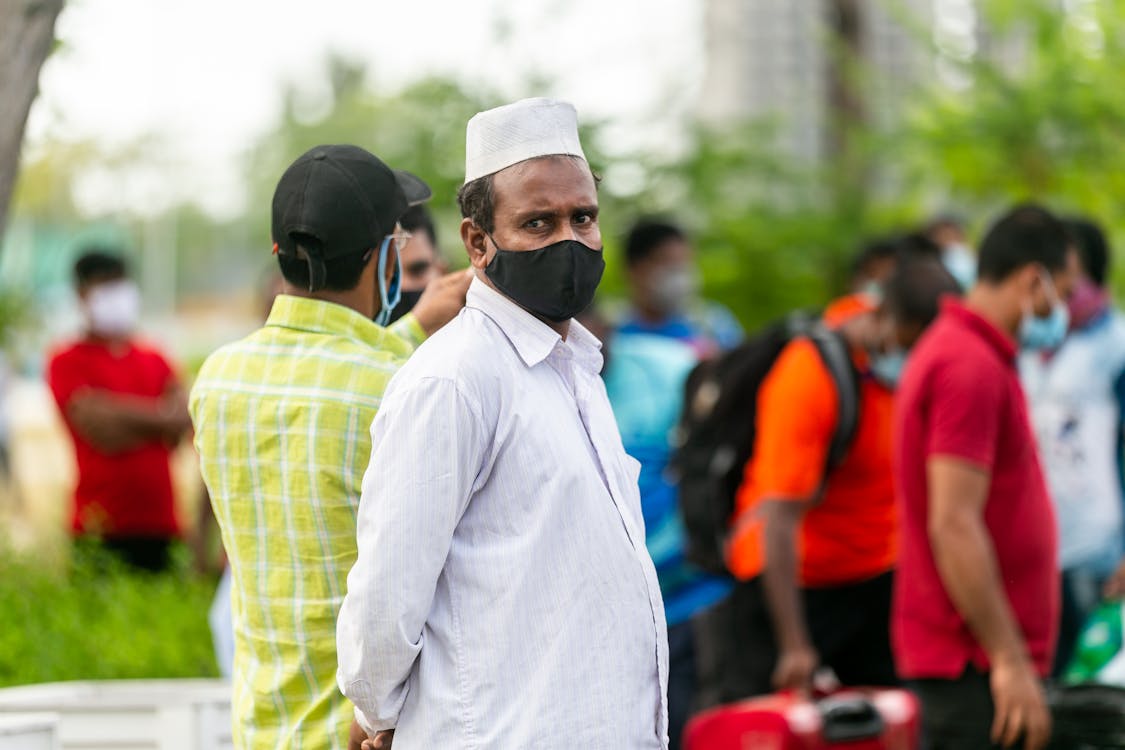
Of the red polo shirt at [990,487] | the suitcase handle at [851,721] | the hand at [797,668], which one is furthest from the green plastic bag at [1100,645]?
the hand at [797,668]

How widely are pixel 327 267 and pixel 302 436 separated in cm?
34

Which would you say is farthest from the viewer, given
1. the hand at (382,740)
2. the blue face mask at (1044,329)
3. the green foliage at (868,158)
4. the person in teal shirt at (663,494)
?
the green foliage at (868,158)

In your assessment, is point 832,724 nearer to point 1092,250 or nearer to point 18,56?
point 1092,250

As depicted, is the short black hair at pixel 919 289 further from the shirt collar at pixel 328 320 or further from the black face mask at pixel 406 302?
the shirt collar at pixel 328 320

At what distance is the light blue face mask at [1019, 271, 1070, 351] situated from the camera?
551 cm

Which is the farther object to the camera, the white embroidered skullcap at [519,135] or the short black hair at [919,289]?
the short black hair at [919,289]

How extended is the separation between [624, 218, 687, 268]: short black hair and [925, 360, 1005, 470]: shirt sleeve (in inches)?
137

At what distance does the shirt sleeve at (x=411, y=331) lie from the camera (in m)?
3.67

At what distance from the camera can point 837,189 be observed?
15.3m

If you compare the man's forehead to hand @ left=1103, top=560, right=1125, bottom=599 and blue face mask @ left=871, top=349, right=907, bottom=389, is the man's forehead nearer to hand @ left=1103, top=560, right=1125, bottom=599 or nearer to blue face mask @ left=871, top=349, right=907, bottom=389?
blue face mask @ left=871, top=349, right=907, bottom=389

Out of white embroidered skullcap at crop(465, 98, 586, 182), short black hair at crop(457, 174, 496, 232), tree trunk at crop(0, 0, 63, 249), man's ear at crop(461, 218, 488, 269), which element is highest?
tree trunk at crop(0, 0, 63, 249)

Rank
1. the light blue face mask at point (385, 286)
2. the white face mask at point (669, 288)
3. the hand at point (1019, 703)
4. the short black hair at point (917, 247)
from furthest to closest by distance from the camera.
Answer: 1. the white face mask at point (669, 288)
2. the short black hair at point (917, 247)
3. the hand at point (1019, 703)
4. the light blue face mask at point (385, 286)

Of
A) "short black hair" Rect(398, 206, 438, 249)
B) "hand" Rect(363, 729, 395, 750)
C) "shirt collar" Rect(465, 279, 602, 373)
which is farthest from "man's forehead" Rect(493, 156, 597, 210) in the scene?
"short black hair" Rect(398, 206, 438, 249)

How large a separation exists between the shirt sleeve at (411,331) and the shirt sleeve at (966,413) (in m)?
1.96
